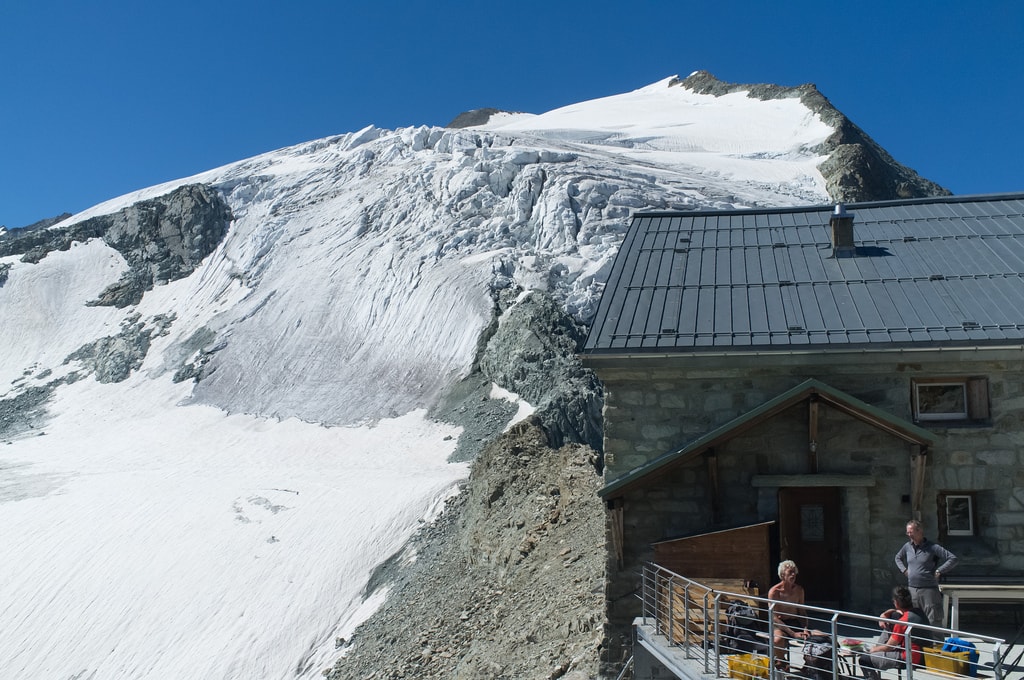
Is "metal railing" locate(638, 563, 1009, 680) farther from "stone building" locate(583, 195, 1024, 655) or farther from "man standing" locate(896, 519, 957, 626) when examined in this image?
"stone building" locate(583, 195, 1024, 655)

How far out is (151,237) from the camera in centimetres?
5306

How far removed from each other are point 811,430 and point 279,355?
102ft

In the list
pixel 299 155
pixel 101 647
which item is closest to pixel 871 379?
pixel 101 647

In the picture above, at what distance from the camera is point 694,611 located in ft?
31.5

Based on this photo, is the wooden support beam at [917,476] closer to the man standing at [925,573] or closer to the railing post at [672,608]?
the man standing at [925,573]

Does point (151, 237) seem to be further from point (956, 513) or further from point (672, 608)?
point (956, 513)

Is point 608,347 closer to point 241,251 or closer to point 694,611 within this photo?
point 694,611

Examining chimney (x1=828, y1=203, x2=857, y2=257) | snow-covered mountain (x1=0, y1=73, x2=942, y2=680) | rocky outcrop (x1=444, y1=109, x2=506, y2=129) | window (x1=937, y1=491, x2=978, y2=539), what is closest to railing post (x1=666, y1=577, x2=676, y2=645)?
window (x1=937, y1=491, x2=978, y2=539)

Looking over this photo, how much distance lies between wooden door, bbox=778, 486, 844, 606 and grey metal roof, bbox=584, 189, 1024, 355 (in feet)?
5.92

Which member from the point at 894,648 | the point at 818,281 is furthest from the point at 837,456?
the point at 894,648

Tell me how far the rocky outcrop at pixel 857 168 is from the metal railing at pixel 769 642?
129ft

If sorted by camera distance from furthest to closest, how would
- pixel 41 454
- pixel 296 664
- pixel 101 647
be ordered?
pixel 41 454 < pixel 101 647 < pixel 296 664

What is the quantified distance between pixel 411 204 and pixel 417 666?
1267 inches

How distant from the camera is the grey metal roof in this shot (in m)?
10.9
